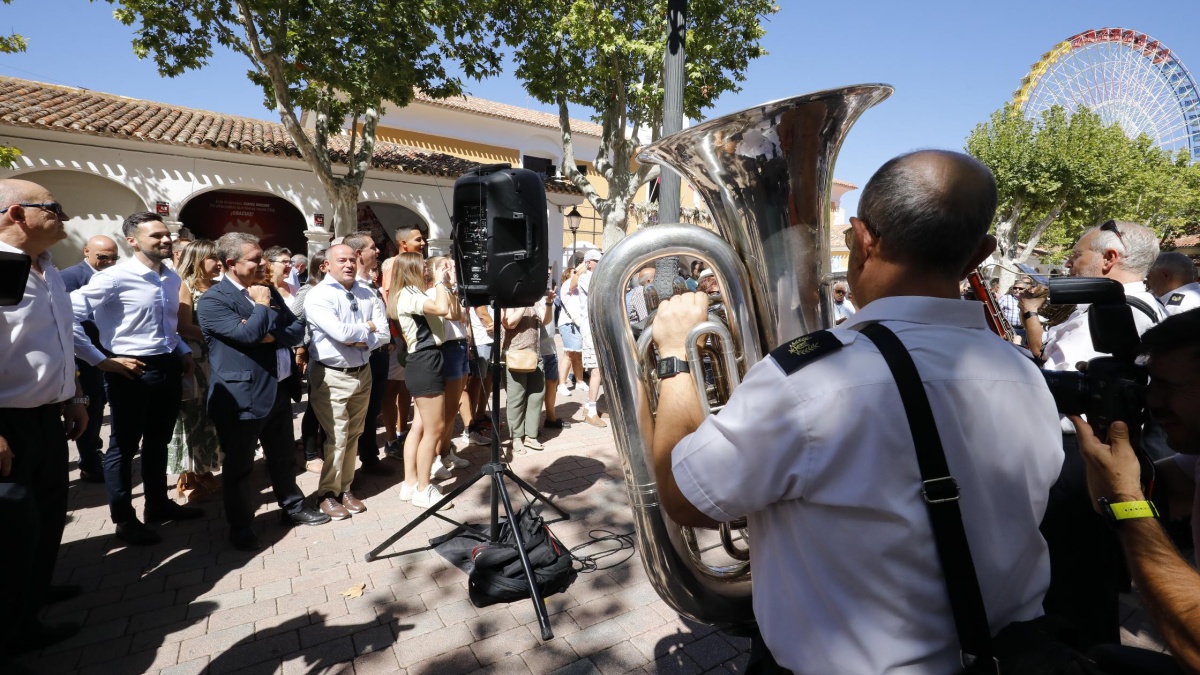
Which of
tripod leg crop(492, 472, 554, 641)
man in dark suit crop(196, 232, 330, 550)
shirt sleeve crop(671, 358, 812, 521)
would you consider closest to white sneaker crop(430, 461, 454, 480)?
man in dark suit crop(196, 232, 330, 550)

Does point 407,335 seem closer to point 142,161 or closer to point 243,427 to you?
point 243,427

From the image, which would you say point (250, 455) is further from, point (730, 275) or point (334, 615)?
point (730, 275)

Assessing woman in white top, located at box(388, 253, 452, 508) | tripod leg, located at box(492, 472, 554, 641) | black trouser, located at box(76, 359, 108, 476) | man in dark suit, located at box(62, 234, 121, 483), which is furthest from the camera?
black trouser, located at box(76, 359, 108, 476)

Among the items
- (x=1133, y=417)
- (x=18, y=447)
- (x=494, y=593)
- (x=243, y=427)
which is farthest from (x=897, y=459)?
(x=243, y=427)

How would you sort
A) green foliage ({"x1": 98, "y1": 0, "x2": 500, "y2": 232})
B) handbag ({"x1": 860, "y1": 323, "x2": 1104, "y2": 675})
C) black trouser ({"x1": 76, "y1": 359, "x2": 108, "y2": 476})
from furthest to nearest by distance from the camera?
green foliage ({"x1": 98, "y1": 0, "x2": 500, "y2": 232}) < black trouser ({"x1": 76, "y1": 359, "x2": 108, "y2": 476}) < handbag ({"x1": 860, "y1": 323, "x2": 1104, "y2": 675})

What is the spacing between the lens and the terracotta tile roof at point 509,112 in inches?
775

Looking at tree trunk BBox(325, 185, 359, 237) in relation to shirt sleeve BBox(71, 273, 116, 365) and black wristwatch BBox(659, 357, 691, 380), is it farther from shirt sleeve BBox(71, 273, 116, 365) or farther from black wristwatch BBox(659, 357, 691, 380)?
black wristwatch BBox(659, 357, 691, 380)

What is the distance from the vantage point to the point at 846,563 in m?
0.98

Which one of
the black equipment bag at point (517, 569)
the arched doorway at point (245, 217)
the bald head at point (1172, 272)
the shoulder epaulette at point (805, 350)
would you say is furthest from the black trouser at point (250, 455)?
the arched doorway at point (245, 217)

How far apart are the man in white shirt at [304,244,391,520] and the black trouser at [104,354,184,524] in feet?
2.68

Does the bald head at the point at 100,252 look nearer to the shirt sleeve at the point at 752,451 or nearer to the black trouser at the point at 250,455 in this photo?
the black trouser at the point at 250,455

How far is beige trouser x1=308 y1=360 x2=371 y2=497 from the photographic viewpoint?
3.71 meters

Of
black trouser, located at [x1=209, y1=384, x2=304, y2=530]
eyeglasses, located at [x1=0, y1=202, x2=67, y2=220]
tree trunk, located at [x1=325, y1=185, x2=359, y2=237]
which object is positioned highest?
tree trunk, located at [x1=325, y1=185, x2=359, y2=237]

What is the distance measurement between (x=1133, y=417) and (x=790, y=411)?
0.80 m
